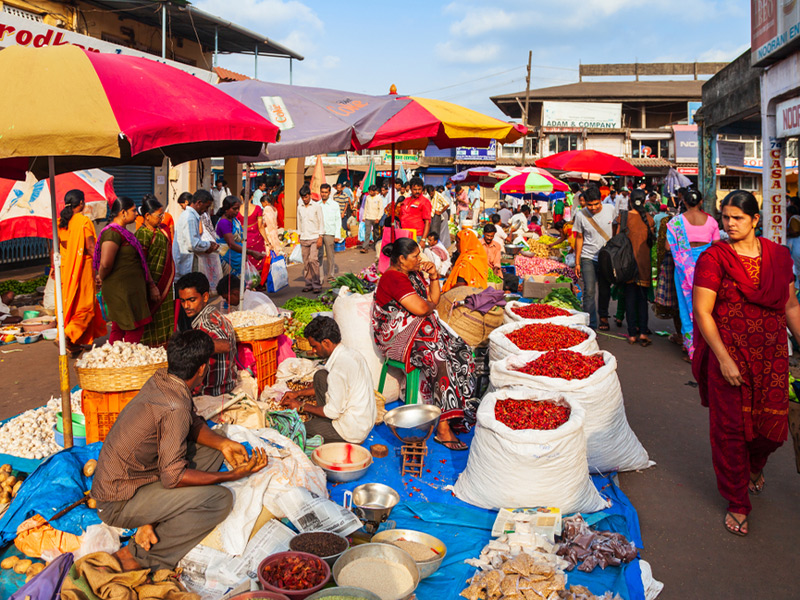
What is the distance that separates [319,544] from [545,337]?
9.25ft

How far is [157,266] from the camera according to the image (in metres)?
6.36

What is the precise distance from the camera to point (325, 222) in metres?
12.4

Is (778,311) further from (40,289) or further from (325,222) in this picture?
(40,289)

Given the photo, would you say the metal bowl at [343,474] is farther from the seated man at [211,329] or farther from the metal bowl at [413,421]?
the seated man at [211,329]

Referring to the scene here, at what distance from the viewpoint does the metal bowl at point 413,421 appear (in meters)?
4.71

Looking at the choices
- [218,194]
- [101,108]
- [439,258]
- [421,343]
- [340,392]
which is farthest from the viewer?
[218,194]

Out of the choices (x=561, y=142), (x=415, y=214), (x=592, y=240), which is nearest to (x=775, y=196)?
(x=592, y=240)

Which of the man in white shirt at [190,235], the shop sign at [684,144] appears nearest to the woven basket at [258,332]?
the man in white shirt at [190,235]

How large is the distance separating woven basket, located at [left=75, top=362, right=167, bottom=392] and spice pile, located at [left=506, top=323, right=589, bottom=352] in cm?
281

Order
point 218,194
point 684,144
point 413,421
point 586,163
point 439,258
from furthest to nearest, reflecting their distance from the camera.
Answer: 1. point 684,144
2. point 218,194
3. point 586,163
4. point 439,258
5. point 413,421

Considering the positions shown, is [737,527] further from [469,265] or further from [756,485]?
[469,265]

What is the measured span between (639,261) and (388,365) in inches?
171

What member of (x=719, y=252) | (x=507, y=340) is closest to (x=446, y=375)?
(x=507, y=340)

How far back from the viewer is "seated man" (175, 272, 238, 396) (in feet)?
16.5
